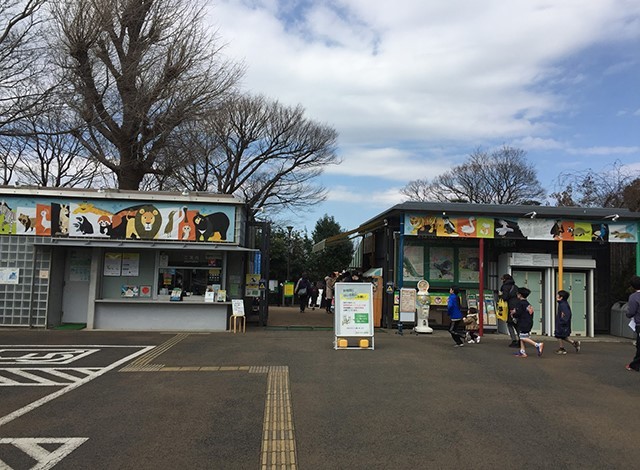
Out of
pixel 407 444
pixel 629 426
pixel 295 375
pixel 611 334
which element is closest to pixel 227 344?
pixel 295 375

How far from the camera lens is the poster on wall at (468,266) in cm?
1616

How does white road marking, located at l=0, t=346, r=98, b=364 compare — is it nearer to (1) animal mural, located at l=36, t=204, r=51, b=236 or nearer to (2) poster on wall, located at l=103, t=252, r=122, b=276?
(2) poster on wall, located at l=103, t=252, r=122, b=276

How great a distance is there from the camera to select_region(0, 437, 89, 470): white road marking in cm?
459

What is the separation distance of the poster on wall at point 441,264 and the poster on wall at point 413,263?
33 cm

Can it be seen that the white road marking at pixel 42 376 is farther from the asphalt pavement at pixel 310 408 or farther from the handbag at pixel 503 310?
the handbag at pixel 503 310

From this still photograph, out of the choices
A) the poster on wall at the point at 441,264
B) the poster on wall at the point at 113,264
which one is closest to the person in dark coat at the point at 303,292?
the poster on wall at the point at 441,264

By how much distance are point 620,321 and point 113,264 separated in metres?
15.5

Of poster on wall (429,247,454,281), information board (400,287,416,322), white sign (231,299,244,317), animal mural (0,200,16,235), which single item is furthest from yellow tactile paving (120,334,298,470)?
poster on wall (429,247,454,281)

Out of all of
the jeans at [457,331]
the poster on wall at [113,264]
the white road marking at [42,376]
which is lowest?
the white road marking at [42,376]

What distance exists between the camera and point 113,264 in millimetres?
14906

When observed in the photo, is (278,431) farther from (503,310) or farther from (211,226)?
(503,310)

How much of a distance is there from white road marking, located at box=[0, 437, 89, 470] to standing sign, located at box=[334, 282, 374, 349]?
22.5 ft

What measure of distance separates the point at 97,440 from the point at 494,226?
502 inches

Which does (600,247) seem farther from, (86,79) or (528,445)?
(86,79)
